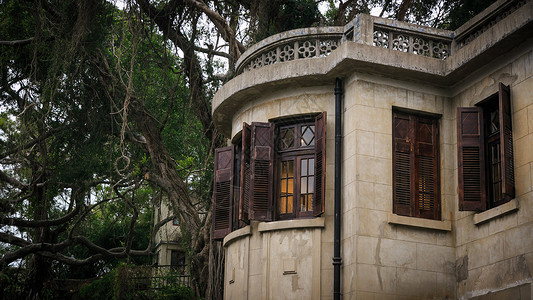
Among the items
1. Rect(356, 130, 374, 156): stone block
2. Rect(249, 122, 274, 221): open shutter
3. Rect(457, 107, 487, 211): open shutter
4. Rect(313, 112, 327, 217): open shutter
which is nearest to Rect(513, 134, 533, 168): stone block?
Rect(457, 107, 487, 211): open shutter

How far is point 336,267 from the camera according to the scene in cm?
1309

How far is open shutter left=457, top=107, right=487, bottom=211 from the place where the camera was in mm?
12977

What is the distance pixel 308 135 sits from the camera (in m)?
14.5

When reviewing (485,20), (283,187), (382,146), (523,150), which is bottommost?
(283,187)

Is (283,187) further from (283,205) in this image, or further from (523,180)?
(523,180)

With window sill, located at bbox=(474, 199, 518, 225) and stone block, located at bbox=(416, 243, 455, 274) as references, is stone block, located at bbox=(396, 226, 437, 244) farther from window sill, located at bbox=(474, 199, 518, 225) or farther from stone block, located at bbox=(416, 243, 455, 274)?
window sill, located at bbox=(474, 199, 518, 225)

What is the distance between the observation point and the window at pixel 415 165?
13586 mm

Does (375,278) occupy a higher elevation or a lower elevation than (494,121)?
lower

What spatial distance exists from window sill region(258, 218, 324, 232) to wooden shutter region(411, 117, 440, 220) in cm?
179

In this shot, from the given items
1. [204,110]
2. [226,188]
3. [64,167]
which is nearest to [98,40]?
[204,110]

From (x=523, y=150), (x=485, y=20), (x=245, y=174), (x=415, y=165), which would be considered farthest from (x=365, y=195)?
(x=485, y=20)

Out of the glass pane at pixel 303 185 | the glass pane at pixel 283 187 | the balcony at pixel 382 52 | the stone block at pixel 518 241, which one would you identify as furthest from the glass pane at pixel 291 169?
the stone block at pixel 518 241

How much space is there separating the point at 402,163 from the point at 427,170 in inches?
21.3

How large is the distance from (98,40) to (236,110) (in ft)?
17.1
